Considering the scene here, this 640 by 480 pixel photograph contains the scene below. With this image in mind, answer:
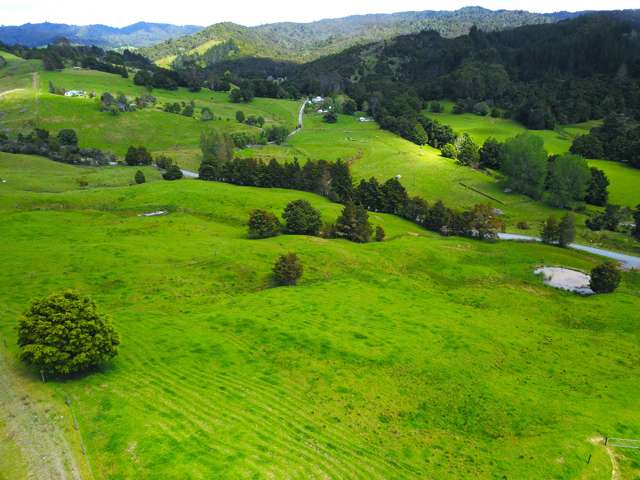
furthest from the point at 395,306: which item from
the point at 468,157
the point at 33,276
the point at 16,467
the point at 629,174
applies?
the point at 629,174

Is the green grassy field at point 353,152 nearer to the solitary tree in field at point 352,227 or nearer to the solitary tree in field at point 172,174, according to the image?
the solitary tree in field at point 172,174

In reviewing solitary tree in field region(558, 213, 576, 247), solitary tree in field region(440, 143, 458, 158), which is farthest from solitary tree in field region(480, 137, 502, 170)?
solitary tree in field region(558, 213, 576, 247)

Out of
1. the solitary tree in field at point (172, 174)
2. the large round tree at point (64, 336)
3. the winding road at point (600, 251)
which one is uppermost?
the large round tree at point (64, 336)

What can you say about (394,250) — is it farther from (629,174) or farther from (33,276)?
(629,174)

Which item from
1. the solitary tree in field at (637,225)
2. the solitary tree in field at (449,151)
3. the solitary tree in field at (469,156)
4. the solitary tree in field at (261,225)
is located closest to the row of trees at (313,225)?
the solitary tree in field at (261,225)

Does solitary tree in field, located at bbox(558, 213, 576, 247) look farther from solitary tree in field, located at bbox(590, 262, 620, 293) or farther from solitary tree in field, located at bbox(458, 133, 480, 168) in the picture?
solitary tree in field, located at bbox(458, 133, 480, 168)

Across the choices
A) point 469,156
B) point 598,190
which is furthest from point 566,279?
point 469,156
